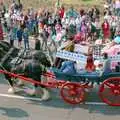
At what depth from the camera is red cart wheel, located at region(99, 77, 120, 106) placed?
38.6ft

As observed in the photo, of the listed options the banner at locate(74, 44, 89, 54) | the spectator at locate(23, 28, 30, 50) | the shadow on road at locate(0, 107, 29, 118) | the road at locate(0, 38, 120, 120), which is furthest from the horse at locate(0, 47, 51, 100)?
the spectator at locate(23, 28, 30, 50)

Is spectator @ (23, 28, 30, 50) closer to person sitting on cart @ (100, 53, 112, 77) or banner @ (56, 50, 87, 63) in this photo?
banner @ (56, 50, 87, 63)

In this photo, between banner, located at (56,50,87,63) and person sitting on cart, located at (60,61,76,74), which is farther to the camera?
banner, located at (56,50,87,63)

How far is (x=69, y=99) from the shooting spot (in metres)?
12.0

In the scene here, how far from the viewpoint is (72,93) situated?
12.0 metres

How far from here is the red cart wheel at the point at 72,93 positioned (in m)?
11.9

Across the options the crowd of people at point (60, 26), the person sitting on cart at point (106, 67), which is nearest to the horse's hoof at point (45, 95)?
the person sitting on cart at point (106, 67)

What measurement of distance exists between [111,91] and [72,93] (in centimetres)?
107

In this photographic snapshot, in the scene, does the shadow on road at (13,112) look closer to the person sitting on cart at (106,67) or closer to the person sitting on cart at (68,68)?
the person sitting on cart at (68,68)

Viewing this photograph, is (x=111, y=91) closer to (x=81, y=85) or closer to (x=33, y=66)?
(x=81, y=85)

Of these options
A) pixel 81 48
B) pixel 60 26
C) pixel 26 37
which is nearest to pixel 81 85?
pixel 81 48

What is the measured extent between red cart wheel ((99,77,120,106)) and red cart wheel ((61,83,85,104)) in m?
0.53

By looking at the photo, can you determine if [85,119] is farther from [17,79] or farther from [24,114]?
[17,79]

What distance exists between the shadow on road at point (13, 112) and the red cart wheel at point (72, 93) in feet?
3.94
